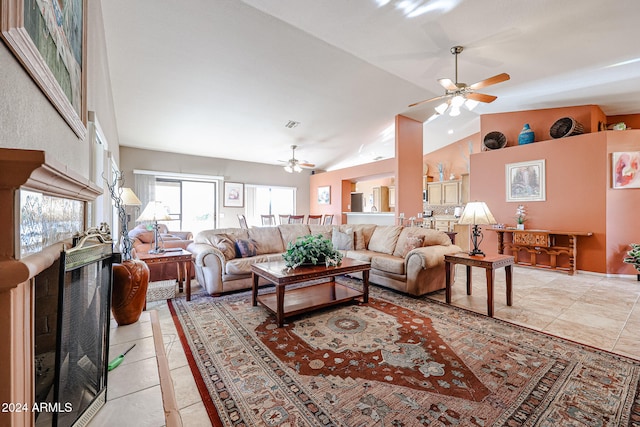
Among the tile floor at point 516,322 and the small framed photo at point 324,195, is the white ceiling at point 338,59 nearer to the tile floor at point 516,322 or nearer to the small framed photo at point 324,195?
the small framed photo at point 324,195

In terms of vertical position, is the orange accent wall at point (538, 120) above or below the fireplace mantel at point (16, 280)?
above

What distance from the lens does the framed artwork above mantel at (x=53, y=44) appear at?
638 mm

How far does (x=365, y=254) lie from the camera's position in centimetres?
412

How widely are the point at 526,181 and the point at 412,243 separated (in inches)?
140

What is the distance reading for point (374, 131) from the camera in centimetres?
664

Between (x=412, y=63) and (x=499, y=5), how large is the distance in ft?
4.68

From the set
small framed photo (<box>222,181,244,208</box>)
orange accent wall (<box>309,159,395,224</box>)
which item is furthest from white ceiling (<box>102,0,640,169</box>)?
small framed photo (<box>222,181,244,208</box>)

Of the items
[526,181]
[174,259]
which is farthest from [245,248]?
[526,181]

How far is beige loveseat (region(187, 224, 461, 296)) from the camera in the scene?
3.37m

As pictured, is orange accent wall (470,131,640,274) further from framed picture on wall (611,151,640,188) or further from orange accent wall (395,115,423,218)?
orange accent wall (395,115,423,218)

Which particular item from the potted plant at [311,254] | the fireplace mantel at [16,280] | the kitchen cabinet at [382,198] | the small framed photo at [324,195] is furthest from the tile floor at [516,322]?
the kitchen cabinet at [382,198]

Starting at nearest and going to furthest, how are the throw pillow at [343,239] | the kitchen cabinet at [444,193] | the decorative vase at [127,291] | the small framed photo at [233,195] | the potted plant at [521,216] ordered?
the decorative vase at [127,291] < the throw pillow at [343,239] < the potted plant at [521,216] < the small framed photo at [233,195] < the kitchen cabinet at [444,193]

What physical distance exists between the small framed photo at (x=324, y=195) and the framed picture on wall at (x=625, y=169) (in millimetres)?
6261

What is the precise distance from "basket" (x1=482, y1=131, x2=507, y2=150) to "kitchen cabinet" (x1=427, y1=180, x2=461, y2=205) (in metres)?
1.93
